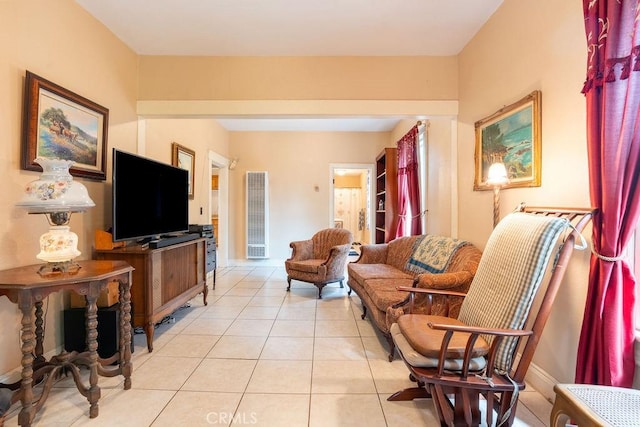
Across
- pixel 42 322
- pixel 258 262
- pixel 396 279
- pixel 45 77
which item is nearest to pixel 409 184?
pixel 396 279

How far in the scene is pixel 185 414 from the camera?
1.63 metres

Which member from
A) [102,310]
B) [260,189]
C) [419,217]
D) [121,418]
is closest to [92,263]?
[102,310]

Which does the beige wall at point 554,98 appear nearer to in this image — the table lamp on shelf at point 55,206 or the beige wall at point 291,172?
the table lamp on shelf at point 55,206

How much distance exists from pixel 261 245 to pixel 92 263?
379 centimetres

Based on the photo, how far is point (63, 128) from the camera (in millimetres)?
2115

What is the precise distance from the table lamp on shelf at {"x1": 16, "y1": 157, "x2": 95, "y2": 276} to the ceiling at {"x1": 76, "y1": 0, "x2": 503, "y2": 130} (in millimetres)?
1559

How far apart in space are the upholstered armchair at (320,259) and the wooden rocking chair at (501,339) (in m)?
2.30

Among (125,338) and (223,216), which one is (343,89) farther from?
(223,216)

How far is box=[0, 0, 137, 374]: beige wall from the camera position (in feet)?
5.80

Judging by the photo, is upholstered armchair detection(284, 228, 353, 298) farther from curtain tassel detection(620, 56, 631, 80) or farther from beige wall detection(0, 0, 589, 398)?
curtain tassel detection(620, 56, 631, 80)

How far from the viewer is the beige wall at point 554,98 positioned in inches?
62.4

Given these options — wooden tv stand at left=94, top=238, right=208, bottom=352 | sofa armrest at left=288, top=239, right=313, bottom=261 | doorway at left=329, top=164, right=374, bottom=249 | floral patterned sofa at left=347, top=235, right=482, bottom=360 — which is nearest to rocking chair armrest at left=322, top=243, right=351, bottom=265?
floral patterned sofa at left=347, top=235, right=482, bottom=360

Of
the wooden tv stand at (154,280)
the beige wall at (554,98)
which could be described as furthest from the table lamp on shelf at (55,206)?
the beige wall at (554,98)

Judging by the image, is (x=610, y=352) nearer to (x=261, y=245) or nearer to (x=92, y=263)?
(x=92, y=263)
